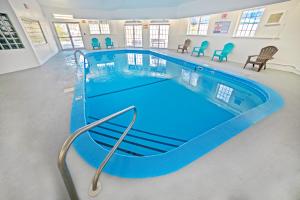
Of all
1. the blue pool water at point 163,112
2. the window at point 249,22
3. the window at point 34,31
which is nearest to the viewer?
the blue pool water at point 163,112

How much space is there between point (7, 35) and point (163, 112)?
5834 mm

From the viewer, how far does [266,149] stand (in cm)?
140

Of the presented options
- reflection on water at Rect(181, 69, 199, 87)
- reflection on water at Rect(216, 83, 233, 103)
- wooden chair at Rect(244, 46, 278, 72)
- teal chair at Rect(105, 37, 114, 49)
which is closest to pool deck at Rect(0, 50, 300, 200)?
reflection on water at Rect(216, 83, 233, 103)

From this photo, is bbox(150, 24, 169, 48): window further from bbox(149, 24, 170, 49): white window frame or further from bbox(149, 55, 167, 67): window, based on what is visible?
bbox(149, 55, 167, 67): window

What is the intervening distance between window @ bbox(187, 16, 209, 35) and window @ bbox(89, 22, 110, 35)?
6.37 m

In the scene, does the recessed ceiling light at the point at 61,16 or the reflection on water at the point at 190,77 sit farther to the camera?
the recessed ceiling light at the point at 61,16

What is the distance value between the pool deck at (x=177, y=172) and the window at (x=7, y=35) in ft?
11.8

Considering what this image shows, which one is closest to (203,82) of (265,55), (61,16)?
(265,55)

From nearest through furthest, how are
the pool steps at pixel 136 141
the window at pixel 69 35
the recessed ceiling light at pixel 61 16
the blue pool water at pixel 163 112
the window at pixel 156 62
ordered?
the blue pool water at pixel 163 112, the pool steps at pixel 136 141, the window at pixel 156 62, the recessed ceiling light at pixel 61 16, the window at pixel 69 35

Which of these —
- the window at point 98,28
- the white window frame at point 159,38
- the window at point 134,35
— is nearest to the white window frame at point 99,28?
the window at point 98,28

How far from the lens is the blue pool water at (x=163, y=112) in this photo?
4.24ft

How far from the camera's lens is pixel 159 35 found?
9742 mm

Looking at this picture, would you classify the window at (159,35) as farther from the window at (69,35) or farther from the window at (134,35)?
the window at (69,35)

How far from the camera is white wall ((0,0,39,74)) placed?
12.8 ft
